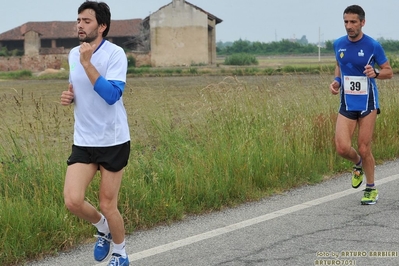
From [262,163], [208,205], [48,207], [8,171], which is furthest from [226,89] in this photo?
[48,207]

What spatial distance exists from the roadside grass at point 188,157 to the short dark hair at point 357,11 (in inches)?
82.0

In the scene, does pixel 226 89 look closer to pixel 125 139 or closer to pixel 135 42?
pixel 125 139

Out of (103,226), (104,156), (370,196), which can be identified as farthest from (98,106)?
(370,196)

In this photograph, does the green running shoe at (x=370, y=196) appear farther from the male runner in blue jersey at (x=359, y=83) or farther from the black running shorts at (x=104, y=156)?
the black running shorts at (x=104, y=156)

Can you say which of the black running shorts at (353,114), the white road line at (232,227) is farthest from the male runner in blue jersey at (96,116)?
the black running shorts at (353,114)

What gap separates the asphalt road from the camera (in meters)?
5.38

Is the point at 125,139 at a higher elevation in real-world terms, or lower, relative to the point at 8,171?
higher

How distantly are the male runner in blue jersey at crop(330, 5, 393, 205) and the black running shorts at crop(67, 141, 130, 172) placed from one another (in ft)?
10.9

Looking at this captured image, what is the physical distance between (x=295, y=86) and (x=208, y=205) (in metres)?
4.89

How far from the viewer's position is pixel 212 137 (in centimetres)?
906

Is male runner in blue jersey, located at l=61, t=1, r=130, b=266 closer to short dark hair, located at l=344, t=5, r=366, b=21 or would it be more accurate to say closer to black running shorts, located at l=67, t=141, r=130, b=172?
black running shorts, located at l=67, t=141, r=130, b=172

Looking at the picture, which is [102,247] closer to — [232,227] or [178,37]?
[232,227]

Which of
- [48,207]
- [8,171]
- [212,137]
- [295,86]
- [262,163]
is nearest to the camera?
[48,207]

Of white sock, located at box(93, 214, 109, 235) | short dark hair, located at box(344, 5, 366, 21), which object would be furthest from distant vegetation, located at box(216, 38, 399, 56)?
white sock, located at box(93, 214, 109, 235)
